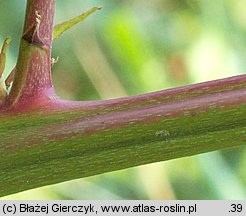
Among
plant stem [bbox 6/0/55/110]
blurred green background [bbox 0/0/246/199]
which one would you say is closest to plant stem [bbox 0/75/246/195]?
plant stem [bbox 6/0/55/110]

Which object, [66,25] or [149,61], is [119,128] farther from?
[149,61]

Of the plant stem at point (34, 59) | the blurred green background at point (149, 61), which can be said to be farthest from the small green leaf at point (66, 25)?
the blurred green background at point (149, 61)

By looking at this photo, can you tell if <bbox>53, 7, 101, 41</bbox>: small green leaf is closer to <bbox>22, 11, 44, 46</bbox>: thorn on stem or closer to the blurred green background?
<bbox>22, 11, 44, 46</bbox>: thorn on stem

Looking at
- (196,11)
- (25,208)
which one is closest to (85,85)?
(196,11)

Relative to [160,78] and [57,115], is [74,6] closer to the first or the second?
[160,78]

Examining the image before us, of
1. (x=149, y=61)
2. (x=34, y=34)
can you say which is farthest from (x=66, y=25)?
(x=149, y=61)

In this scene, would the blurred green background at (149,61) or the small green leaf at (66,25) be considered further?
the blurred green background at (149,61)

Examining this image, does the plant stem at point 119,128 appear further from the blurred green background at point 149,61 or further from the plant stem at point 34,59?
the blurred green background at point 149,61
